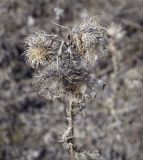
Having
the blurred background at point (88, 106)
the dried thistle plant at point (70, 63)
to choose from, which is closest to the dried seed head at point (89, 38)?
the dried thistle plant at point (70, 63)

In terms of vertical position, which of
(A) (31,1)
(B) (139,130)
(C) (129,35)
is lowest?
(B) (139,130)

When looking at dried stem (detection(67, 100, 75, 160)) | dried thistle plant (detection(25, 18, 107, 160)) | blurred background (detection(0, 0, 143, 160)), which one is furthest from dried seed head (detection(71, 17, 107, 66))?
blurred background (detection(0, 0, 143, 160))

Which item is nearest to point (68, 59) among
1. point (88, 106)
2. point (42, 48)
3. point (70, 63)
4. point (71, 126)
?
point (70, 63)

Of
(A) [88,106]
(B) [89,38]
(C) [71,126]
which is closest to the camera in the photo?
(B) [89,38]

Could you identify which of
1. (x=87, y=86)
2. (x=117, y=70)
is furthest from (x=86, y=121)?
(x=87, y=86)

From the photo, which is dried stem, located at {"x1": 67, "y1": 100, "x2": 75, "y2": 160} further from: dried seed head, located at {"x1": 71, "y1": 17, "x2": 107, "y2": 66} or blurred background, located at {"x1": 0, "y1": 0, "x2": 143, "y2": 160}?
blurred background, located at {"x1": 0, "y1": 0, "x2": 143, "y2": 160}

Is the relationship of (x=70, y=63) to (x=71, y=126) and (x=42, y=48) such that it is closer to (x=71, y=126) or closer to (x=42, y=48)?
(x=42, y=48)

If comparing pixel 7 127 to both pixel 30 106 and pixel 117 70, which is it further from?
pixel 117 70

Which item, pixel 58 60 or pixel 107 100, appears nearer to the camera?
pixel 58 60
